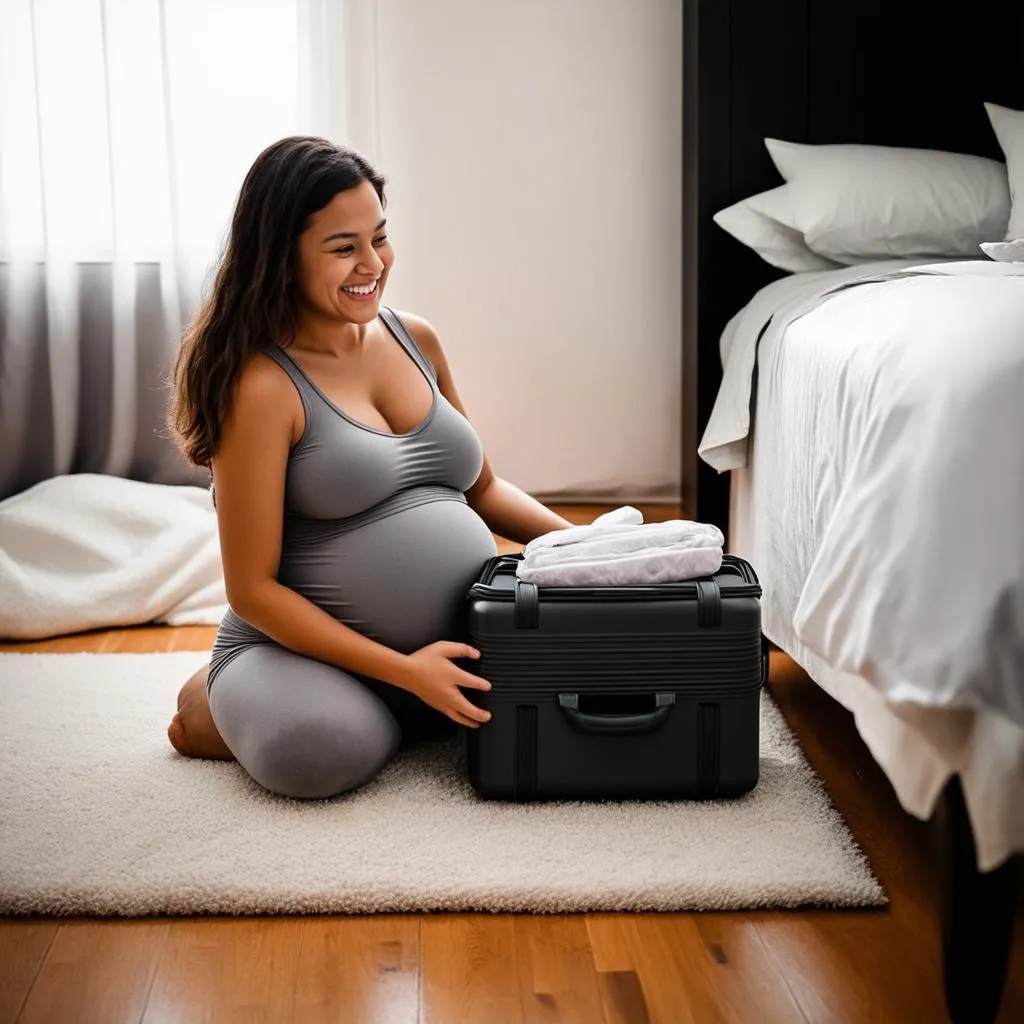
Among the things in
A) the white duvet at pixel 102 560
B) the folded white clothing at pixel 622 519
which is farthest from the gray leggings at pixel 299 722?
the white duvet at pixel 102 560

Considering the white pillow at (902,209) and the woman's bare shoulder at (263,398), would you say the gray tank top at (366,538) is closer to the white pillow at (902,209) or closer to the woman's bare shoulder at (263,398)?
the woman's bare shoulder at (263,398)

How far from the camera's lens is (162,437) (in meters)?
3.43

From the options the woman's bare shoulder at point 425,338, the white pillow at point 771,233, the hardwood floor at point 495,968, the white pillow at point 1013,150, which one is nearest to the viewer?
the hardwood floor at point 495,968

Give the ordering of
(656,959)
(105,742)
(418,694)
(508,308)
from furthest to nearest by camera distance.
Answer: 1. (508,308)
2. (105,742)
3. (418,694)
4. (656,959)

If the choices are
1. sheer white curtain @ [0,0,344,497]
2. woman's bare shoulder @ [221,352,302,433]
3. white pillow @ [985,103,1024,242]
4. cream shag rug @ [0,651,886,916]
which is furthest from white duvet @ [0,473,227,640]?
white pillow @ [985,103,1024,242]

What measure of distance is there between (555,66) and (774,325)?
4.96 feet

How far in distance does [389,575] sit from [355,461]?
0.16m

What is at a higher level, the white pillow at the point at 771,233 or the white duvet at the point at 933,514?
the white pillow at the point at 771,233

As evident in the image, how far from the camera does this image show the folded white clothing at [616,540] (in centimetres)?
179

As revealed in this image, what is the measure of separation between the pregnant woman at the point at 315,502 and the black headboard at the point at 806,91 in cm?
123

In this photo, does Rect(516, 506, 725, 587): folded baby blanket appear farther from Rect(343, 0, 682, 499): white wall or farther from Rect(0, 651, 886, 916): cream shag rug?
Rect(343, 0, 682, 499): white wall

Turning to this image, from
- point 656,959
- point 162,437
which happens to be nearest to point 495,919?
point 656,959

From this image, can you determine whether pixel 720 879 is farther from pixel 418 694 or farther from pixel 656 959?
pixel 418 694

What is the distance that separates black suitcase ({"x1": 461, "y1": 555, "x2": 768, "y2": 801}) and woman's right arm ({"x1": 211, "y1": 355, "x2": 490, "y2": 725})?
6 cm
